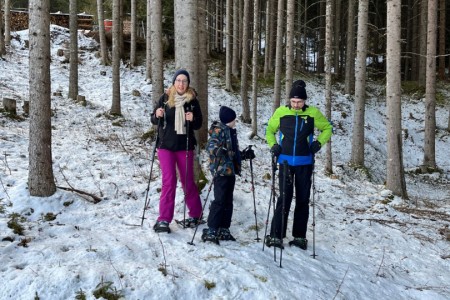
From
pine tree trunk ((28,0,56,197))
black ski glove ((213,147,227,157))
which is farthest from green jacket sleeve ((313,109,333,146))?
pine tree trunk ((28,0,56,197))

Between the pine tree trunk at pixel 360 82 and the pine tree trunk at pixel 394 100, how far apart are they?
10.0 feet

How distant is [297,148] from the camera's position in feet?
17.9

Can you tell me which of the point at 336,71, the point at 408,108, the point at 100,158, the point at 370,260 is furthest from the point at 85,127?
the point at 336,71

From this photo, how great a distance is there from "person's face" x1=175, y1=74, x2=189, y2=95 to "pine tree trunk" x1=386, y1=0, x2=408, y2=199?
6469 millimetres

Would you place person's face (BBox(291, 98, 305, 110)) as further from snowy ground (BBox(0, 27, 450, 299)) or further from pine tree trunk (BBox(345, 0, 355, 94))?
pine tree trunk (BBox(345, 0, 355, 94))

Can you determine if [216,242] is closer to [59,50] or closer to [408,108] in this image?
[408,108]

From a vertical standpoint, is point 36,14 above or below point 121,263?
above

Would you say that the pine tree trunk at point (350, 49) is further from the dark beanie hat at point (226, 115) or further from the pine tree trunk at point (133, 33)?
the dark beanie hat at point (226, 115)

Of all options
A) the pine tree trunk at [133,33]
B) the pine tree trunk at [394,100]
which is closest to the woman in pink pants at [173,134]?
the pine tree trunk at [394,100]

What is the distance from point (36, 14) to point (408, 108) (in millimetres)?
22820

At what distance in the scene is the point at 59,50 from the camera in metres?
24.3

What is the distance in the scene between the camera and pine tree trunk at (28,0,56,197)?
5.51m

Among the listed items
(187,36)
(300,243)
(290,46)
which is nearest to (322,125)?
(300,243)

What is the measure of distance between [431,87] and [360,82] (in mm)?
4531
